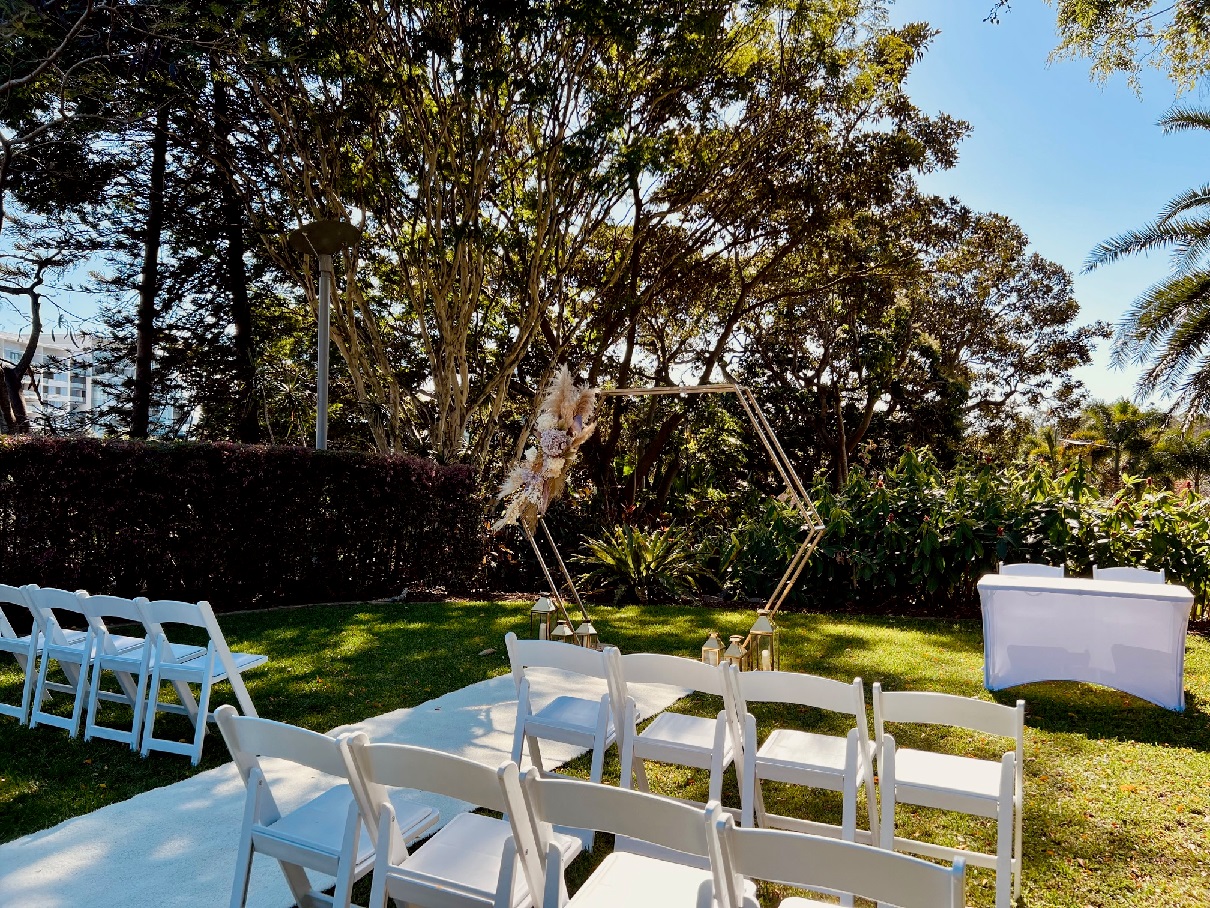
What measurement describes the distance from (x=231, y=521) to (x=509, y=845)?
7445 mm

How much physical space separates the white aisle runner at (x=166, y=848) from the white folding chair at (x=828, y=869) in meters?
1.34

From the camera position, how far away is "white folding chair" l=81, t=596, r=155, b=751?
14.5 ft

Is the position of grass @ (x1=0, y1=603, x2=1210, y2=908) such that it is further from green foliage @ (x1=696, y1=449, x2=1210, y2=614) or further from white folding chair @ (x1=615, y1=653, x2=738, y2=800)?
green foliage @ (x1=696, y1=449, x2=1210, y2=614)

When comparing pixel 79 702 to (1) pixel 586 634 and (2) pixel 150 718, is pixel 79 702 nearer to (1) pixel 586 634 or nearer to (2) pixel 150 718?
(2) pixel 150 718


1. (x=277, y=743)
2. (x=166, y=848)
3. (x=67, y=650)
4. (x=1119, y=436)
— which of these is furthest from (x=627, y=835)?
(x=1119, y=436)

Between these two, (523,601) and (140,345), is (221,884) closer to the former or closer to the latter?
(523,601)

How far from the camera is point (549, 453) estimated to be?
17.5ft

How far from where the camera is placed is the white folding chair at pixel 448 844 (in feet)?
7.32

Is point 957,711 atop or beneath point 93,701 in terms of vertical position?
atop

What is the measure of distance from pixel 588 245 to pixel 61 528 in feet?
31.8

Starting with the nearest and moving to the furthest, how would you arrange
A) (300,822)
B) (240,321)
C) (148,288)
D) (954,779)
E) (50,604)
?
(300,822), (954,779), (50,604), (148,288), (240,321)

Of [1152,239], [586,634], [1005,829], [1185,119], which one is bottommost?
[1005,829]

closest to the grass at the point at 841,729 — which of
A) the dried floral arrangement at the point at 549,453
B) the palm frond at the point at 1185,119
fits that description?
the dried floral arrangement at the point at 549,453

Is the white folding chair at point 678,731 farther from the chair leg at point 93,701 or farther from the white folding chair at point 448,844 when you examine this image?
the chair leg at point 93,701
